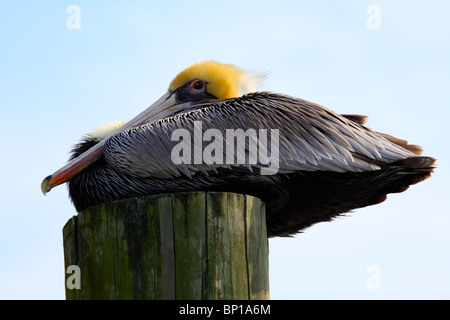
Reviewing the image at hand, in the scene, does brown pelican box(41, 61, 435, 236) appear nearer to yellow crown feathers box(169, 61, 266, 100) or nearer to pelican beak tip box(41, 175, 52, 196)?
pelican beak tip box(41, 175, 52, 196)

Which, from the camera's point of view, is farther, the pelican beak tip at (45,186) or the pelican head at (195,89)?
the pelican head at (195,89)

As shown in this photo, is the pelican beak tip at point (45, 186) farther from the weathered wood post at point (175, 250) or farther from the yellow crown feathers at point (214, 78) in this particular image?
the yellow crown feathers at point (214, 78)

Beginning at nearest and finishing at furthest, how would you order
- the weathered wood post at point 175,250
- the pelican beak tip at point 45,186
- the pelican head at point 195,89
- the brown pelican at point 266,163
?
the weathered wood post at point 175,250
the brown pelican at point 266,163
the pelican beak tip at point 45,186
the pelican head at point 195,89

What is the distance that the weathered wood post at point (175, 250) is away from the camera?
3.15m

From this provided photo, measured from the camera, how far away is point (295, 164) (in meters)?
4.42

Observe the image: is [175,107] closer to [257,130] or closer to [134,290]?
[257,130]

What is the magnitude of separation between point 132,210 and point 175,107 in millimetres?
2722

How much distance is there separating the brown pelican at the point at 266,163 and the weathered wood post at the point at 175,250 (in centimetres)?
101

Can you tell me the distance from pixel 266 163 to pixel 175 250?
52.6 inches

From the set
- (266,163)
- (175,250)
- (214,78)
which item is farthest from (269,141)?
(214,78)

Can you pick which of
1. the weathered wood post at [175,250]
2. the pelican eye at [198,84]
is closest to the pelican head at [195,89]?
the pelican eye at [198,84]

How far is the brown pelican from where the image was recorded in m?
4.41

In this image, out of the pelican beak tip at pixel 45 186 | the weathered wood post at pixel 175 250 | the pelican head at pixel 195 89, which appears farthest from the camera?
the pelican head at pixel 195 89


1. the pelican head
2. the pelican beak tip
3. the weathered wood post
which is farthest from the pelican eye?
the weathered wood post
